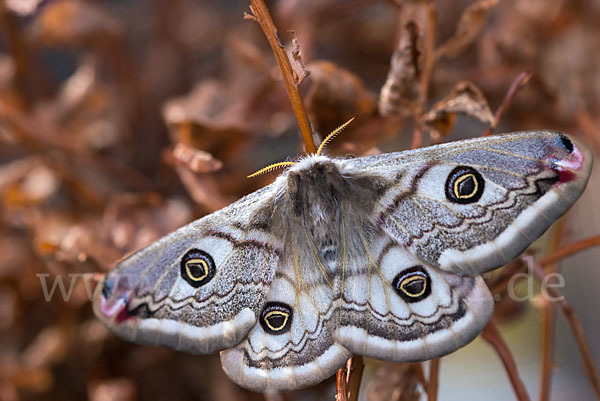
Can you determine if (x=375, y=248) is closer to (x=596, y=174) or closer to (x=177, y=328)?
(x=177, y=328)

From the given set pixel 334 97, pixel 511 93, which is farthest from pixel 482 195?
pixel 334 97

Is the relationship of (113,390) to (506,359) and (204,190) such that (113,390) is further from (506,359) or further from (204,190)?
(506,359)

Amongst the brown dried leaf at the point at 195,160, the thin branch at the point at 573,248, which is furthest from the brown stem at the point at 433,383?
the brown dried leaf at the point at 195,160

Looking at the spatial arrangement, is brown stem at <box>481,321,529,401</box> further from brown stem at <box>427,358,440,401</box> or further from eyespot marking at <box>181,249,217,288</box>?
eyespot marking at <box>181,249,217,288</box>

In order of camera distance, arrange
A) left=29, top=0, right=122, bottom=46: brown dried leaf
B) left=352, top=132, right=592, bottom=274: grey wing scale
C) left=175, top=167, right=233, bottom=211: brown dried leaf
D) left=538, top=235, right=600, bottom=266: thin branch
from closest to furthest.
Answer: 1. left=352, top=132, right=592, bottom=274: grey wing scale
2. left=538, top=235, right=600, bottom=266: thin branch
3. left=175, top=167, right=233, bottom=211: brown dried leaf
4. left=29, top=0, right=122, bottom=46: brown dried leaf

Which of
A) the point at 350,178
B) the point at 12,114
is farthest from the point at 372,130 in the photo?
the point at 12,114

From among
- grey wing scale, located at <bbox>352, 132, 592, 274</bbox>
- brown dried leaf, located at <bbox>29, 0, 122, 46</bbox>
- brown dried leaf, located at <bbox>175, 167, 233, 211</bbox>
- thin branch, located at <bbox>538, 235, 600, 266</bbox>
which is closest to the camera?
grey wing scale, located at <bbox>352, 132, 592, 274</bbox>

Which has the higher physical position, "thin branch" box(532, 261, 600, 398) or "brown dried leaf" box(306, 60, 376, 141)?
"brown dried leaf" box(306, 60, 376, 141)

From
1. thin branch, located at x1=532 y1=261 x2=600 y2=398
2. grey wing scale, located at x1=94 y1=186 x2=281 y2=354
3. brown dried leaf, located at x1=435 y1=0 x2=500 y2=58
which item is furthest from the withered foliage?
thin branch, located at x1=532 y1=261 x2=600 y2=398
